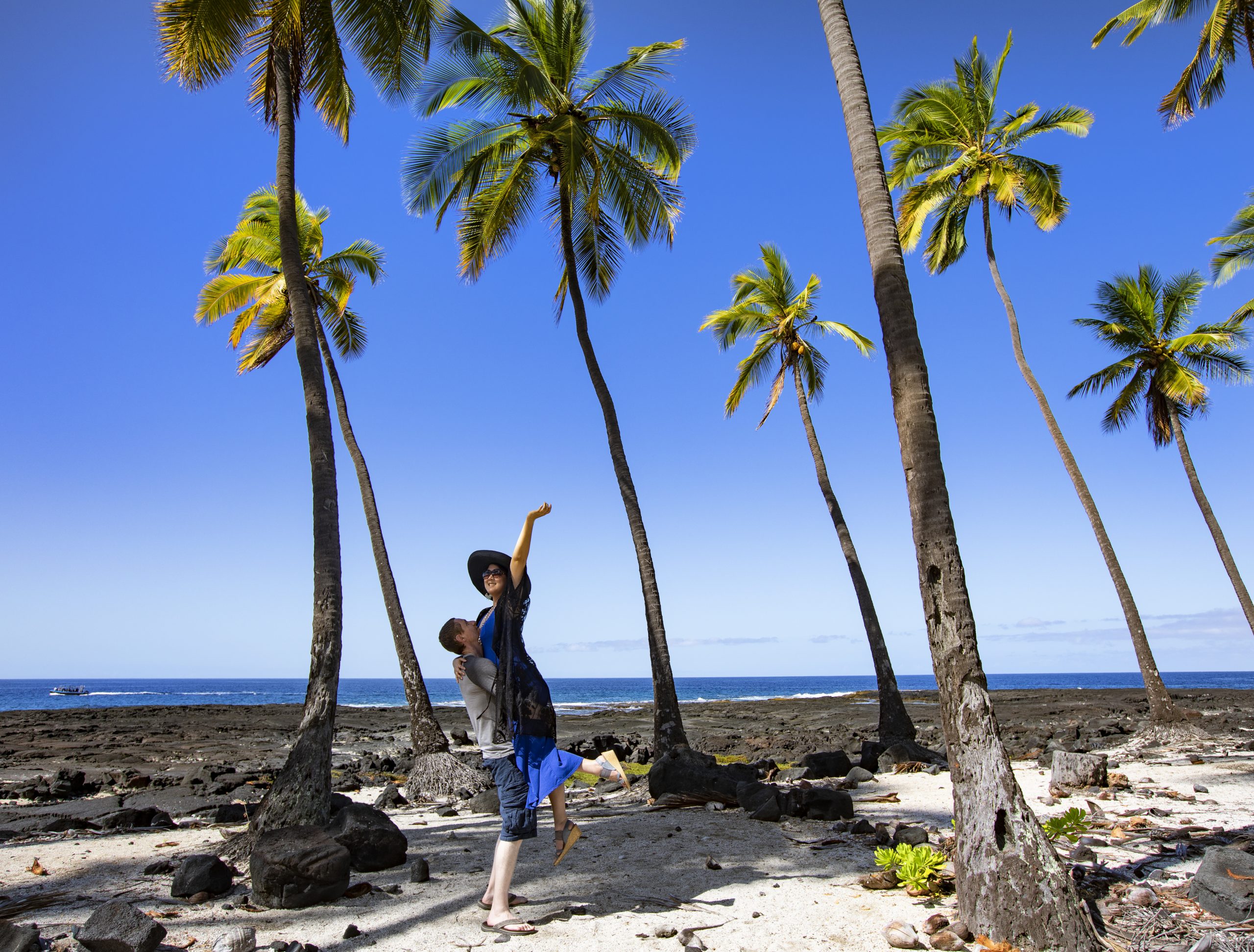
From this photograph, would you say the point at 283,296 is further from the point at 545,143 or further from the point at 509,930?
the point at 509,930

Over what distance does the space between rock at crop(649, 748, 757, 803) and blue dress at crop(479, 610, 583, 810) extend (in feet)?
14.2

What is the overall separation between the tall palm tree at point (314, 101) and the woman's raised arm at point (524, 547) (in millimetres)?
2930

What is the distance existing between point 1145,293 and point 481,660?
21.8m

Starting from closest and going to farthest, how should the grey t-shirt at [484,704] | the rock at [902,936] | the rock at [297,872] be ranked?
1. the rock at [902,936]
2. the grey t-shirt at [484,704]
3. the rock at [297,872]

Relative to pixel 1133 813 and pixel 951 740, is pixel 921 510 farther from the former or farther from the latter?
pixel 1133 813

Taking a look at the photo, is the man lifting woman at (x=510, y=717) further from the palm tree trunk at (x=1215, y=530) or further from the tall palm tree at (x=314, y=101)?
the palm tree trunk at (x=1215, y=530)

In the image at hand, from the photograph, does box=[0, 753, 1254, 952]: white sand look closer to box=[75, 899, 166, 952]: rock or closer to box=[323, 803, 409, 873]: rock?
box=[323, 803, 409, 873]: rock

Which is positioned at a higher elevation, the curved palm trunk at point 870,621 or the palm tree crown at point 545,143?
the palm tree crown at point 545,143

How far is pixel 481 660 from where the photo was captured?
14.8 feet

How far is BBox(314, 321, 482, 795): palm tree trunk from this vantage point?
1043cm

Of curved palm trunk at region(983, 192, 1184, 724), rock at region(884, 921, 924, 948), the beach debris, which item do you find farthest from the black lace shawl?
curved palm trunk at region(983, 192, 1184, 724)

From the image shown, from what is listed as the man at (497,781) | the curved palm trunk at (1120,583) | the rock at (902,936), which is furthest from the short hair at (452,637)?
the curved palm trunk at (1120,583)

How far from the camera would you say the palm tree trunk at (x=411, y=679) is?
34.2ft

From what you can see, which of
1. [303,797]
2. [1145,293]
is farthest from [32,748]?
[1145,293]
